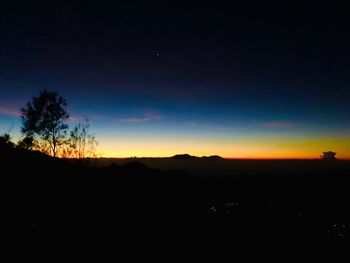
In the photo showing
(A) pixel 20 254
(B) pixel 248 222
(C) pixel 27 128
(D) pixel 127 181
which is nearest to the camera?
(A) pixel 20 254

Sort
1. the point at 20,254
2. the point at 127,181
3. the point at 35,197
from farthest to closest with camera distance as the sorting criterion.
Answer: the point at 127,181, the point at 35,197, the point at 20,254

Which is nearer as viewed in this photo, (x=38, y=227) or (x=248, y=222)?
(x=38, y=227)

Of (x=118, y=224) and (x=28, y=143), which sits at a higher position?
(x=28, y=143)

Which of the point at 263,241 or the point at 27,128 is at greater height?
the point at 27,128

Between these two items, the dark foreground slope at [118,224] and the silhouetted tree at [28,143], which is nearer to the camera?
the dark foreground slope at [118,224]

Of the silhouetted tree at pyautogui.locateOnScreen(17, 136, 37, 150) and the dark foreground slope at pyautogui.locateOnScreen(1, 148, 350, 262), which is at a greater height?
the silhouetted tree at pyautogui.locateOnScreen(17, 136, 37, 150)

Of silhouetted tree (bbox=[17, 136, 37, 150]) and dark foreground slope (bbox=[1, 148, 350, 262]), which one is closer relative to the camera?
dark foreground slope (bbox=[1, 148, 350, 262])

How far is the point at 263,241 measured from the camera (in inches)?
1465

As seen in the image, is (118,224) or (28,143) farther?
(28,143)

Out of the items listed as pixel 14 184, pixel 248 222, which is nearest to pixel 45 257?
pixel 14 184

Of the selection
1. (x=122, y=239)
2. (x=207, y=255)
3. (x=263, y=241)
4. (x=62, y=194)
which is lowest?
(x=263, y=241)

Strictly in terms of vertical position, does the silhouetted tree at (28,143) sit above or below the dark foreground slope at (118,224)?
above

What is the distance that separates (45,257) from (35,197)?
260 inches

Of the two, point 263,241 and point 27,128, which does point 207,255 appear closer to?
point 263,241
